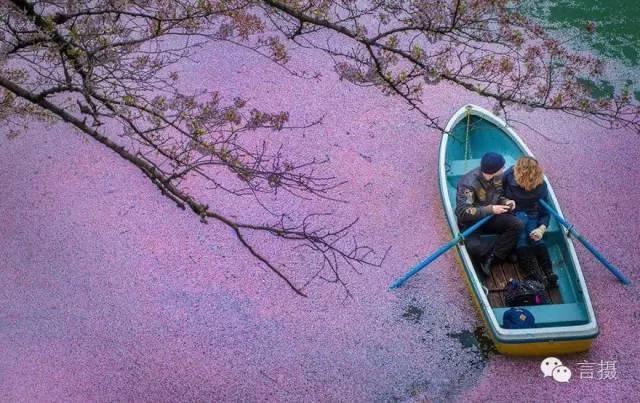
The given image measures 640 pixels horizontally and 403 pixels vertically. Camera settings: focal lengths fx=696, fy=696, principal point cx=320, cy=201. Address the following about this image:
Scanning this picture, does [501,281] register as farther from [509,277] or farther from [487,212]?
[487,212]

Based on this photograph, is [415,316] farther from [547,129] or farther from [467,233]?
[547,129]

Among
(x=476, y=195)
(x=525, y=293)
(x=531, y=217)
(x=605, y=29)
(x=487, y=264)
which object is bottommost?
(x=525, y=293)

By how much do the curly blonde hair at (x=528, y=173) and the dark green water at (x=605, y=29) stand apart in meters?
2.69

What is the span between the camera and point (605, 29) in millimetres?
7656

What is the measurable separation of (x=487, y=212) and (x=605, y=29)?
3.96 meters

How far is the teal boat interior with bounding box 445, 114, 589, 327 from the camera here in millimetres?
4645

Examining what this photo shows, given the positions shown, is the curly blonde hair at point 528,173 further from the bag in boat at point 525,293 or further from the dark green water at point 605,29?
the dark green water at point 605,29

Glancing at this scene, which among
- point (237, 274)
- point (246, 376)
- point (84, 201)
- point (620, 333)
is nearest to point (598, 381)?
point (620, 333)

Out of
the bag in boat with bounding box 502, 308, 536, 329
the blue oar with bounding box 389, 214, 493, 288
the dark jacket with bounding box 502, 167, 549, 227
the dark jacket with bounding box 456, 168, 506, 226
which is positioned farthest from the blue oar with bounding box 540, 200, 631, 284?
the bag in boat with bounding box 502, 308, 536, 329

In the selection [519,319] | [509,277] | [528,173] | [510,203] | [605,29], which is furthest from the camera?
[605,29]

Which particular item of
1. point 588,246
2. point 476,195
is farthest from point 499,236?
point 588,246

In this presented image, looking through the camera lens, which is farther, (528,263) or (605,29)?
(605,29)

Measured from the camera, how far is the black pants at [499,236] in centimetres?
484

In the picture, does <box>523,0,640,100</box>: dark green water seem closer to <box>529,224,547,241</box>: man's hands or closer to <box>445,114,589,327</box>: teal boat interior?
<box>445,114,589,327</box>: teal boat interior
